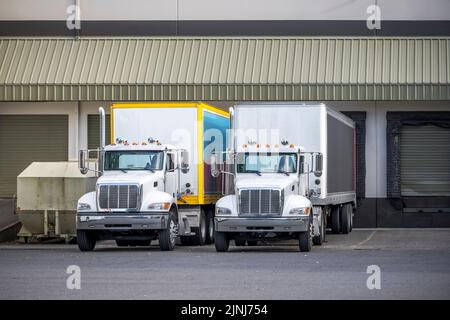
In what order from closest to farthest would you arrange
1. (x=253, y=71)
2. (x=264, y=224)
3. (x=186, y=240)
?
(x=264, y=224), (x=186, y=240), (x=253, y=71)

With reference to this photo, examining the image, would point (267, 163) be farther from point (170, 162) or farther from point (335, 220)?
point (335, 220)

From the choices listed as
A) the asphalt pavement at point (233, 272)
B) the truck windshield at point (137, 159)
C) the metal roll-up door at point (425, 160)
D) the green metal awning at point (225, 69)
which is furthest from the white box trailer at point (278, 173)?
the metal roll-up door at point (425, 160)

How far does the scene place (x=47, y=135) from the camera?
41.9 m

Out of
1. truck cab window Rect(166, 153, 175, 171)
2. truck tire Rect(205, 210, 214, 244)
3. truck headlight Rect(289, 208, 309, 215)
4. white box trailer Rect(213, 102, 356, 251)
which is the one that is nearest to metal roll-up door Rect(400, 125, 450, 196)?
white box trailer Rect(213, 102, 356, 251)

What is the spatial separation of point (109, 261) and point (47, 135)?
57.3 feet

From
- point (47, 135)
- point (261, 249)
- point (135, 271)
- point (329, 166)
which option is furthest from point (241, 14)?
point (135, 271)

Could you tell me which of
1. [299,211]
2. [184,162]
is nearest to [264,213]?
[299,211]

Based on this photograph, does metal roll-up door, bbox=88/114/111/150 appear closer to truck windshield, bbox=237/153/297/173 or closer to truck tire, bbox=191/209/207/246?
truck tire, bbox=191/209/207/246

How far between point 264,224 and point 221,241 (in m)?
1.12

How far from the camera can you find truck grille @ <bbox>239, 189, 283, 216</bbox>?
27719 mm

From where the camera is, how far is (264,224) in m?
27.6

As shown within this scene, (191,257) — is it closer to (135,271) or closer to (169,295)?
(135,271)

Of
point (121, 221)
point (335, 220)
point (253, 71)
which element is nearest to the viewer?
point (121, 221)
